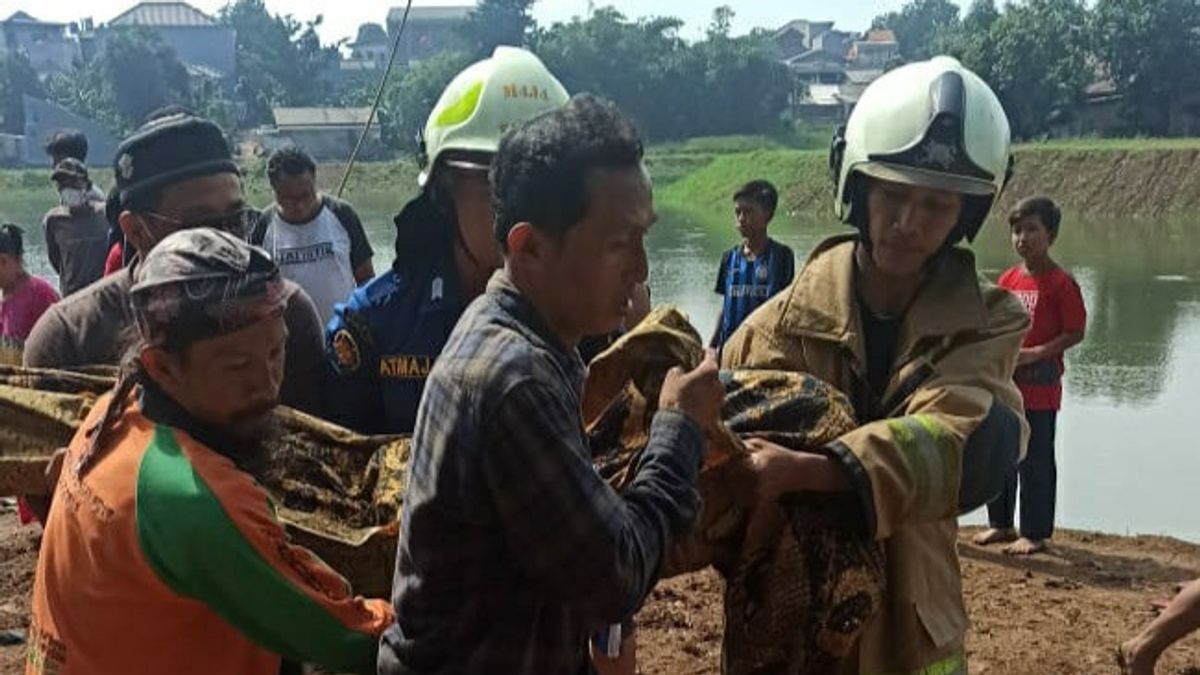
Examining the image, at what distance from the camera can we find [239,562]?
1.53 metres

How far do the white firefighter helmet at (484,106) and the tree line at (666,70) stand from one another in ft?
110

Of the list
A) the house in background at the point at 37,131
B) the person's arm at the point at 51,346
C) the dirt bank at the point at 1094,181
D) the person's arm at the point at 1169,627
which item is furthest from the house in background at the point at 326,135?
the person's arm at the point at 1169,627

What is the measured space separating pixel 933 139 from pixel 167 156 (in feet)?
5.08

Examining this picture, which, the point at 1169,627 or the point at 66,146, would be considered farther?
the point at 66,146

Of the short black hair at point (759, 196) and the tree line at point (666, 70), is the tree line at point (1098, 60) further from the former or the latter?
the short black hair at point (759, 196)

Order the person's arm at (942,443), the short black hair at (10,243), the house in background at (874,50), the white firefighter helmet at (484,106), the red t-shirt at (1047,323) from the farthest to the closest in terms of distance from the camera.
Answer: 1. the house in background at (874,50)
2. the red t-shirt at (1047,323)
3. the short black hair at (10,243)
4. the white firefighter helmet at (484,106)
5. the person's arm at (942,443)

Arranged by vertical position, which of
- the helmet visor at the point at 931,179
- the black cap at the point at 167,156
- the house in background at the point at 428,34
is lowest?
the helmet visor at the point at 931,179

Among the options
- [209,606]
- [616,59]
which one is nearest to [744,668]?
[209,606]

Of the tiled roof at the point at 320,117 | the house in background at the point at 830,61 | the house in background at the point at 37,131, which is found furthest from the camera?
the house in background at the point at 830,61

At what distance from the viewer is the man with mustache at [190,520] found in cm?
154

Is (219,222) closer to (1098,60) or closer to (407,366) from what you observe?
(407,366)

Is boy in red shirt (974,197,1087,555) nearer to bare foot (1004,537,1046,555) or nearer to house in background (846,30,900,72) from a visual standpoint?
bare foot (1004,537,1046,555)

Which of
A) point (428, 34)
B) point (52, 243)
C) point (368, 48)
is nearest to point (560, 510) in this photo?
point (52, 243)

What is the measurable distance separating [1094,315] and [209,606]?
14228 millimetres
